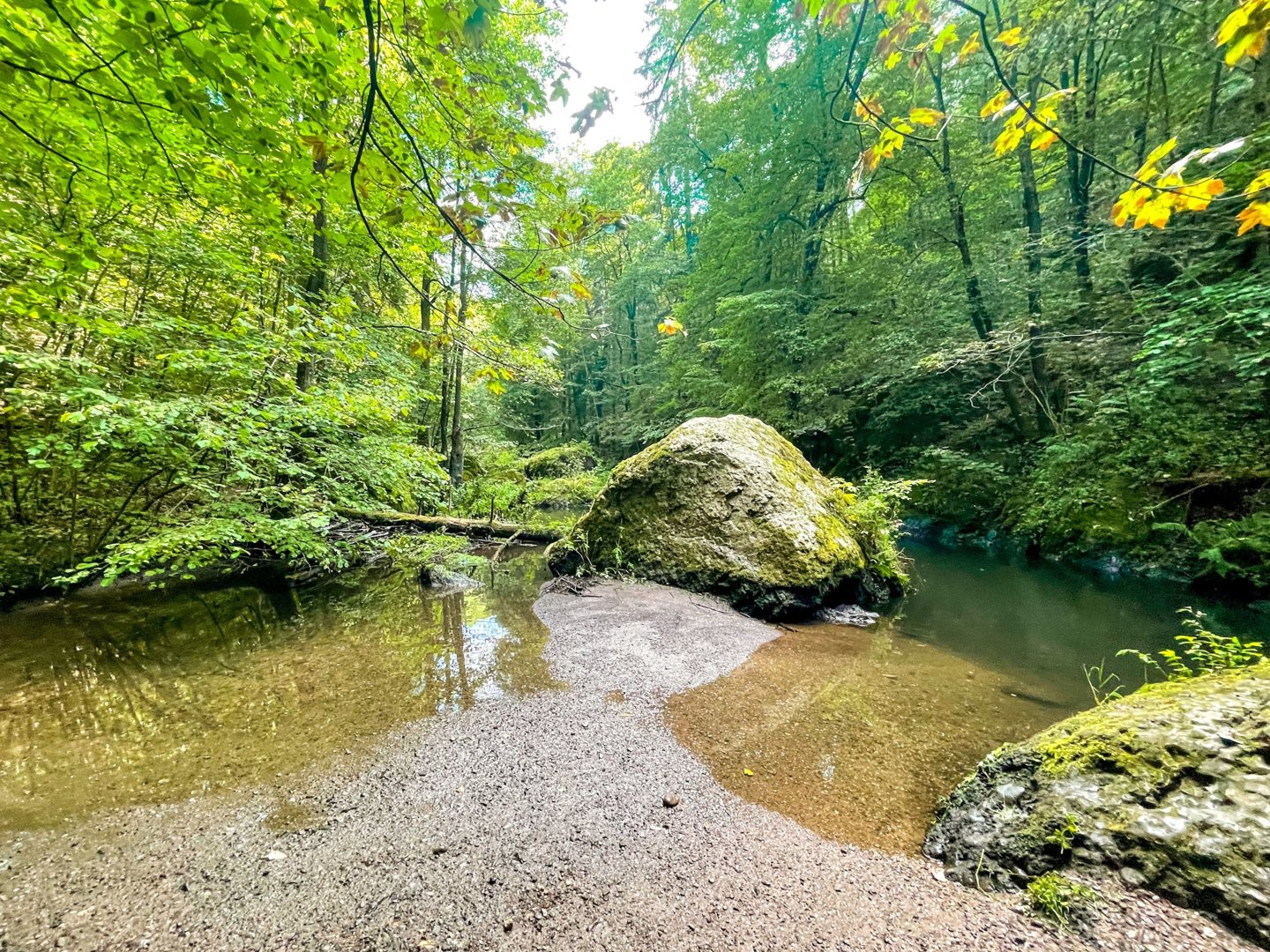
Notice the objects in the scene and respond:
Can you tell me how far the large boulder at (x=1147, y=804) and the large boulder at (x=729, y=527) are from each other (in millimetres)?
3241

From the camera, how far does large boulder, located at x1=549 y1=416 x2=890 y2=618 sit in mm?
5422

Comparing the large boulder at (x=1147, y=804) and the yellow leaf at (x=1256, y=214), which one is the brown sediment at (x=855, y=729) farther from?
the yellow leaf at (x=1256, y=214)

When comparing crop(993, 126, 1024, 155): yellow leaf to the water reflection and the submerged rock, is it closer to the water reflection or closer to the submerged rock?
the water reflection

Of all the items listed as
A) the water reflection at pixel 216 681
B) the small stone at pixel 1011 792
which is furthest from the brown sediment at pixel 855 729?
the water reflection at pixel 216 681

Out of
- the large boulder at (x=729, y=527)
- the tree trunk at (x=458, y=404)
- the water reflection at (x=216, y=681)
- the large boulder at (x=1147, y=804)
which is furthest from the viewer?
the tree trunk at (x=458, y=404)

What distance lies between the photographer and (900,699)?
3322 millimetres

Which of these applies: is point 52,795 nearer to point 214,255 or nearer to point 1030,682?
point 214,255

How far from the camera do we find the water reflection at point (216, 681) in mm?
2326

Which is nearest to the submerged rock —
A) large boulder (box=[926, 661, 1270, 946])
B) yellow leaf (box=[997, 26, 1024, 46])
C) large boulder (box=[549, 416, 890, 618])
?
large boulder (box=[549, 416, 890, 618])

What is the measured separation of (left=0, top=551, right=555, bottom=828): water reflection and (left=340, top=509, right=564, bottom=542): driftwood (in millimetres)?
2676

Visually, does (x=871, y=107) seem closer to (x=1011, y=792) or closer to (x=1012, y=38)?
(x=1012, y=38)

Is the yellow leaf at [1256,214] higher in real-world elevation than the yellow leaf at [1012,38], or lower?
lower

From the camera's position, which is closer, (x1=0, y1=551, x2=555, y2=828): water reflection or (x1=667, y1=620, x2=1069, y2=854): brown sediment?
(x1=667, y1=620, x2=1069, y2=854): brown sediment

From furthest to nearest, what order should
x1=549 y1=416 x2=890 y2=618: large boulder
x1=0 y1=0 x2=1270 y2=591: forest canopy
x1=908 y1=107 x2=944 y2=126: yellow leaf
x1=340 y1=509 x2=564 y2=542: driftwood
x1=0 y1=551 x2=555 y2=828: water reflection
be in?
x1=340 y1=509 x2=564 y2=542: driftwood
x1=549 y1=416 x2=890 y2=618: large boulder
x1=0 y1=551 x2=555 y2=828: water reflection
x1=0 y1=0 x2=1270 y2=591: forest canopy
x1=908 y1=107 x2=944 y2=126: yellow leaf
